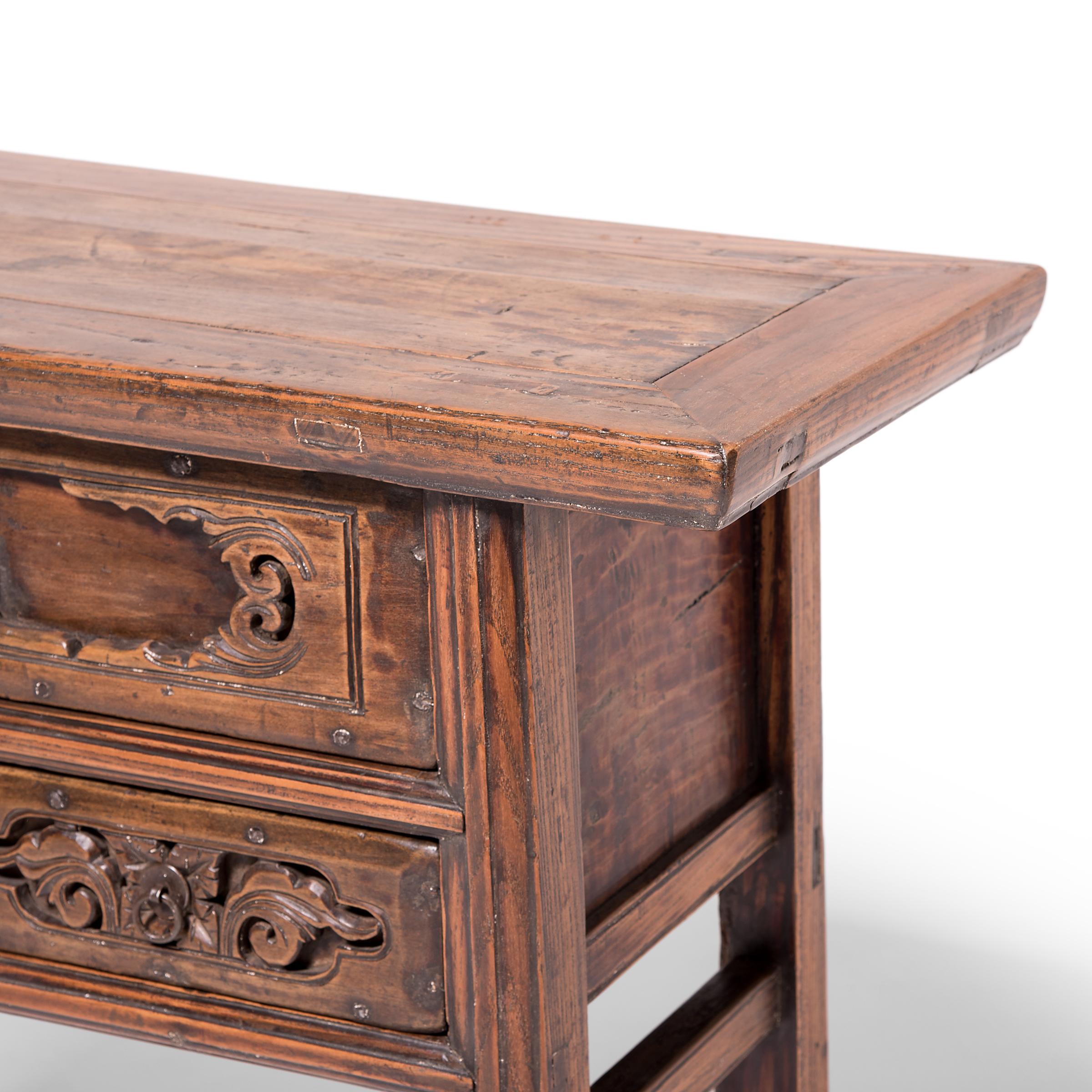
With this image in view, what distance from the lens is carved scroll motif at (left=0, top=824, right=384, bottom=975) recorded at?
193 cm

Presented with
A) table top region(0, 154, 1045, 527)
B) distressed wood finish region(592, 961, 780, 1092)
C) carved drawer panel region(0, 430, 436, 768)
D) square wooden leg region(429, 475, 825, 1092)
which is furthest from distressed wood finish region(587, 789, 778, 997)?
table top region(0, 154, 1045, 527)

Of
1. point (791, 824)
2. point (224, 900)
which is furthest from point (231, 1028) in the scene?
point (791, 824)

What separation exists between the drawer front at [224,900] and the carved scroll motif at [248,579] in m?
0.13

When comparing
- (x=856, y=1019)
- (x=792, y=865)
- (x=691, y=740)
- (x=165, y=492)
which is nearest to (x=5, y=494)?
(x=165, y=492)

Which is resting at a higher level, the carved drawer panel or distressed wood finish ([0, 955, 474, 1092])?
the carved drawer panel

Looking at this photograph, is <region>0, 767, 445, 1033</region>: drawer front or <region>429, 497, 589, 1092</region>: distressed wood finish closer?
<region>429, 497, 589, 1092</region>: distressed wood finish

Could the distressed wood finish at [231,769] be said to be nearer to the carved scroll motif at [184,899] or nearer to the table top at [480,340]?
the carved scroll motif at [184,899]

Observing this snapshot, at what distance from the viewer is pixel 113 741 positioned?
1.96 metres

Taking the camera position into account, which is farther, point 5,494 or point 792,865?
point 792,865

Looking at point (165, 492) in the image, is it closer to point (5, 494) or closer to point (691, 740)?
point (5, 494)

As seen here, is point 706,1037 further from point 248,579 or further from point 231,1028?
point 248,579

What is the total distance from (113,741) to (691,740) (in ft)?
1.65

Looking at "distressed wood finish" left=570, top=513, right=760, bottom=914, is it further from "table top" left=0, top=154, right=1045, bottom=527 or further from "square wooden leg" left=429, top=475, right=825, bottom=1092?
"table top" left=0, top=154, right=1045, bottom=527

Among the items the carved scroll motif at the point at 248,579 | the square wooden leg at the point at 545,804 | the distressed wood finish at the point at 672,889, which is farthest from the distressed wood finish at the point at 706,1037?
the carved scroll motif at the point at 248,579
